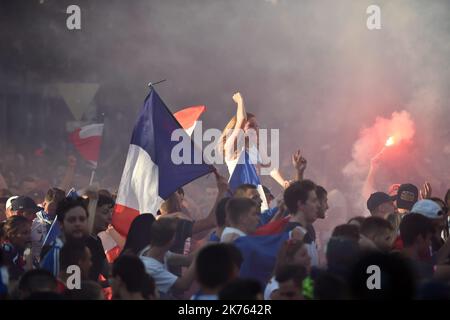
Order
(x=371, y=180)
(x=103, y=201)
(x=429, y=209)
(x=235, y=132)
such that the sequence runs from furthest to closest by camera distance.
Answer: (x=371, y=180) → (x=235, y=132) → (x=103, y=201) → (x=429, y=209)

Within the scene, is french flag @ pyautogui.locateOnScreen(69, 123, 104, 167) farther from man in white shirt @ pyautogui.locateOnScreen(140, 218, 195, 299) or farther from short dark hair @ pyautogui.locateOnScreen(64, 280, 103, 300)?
short dark hair @ pyautogui.locateOnScreen(64, 280, 103, 300)

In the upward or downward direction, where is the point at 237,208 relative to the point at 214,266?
upward

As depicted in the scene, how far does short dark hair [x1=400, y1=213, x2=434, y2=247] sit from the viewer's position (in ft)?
18.1

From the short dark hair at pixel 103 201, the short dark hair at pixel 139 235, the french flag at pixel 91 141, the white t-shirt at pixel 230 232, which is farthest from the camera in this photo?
the french flag at pixel 91 141

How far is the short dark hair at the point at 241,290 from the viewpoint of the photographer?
156 inches

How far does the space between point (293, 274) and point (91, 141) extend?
245 inches

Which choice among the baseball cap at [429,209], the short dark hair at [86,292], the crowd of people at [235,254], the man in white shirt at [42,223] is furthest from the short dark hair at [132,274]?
the man in white shirt at [42,223]

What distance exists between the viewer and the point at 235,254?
15.1 ft

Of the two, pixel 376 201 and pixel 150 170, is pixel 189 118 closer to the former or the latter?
pixel 150 170

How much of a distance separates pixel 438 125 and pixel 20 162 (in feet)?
21.2

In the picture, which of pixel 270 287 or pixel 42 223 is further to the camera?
pixel 42 223

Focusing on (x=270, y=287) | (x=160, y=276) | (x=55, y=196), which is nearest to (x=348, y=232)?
(x=270, y=287)

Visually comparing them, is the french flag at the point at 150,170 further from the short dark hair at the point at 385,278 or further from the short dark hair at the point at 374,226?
the short dark hair at the point at 385,278

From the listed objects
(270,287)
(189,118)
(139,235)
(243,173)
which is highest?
(189,118)
